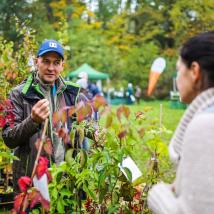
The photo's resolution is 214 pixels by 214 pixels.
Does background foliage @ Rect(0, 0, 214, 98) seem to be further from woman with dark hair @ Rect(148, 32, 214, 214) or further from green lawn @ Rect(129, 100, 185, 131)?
woman with dark hair @ Rect(148, 32, 214, 214)

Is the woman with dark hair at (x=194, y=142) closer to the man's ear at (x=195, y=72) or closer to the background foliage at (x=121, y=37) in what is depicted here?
the man's ear at (x=195, y=72)

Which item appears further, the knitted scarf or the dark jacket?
the dark jacket

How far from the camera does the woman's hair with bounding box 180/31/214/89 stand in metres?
1.47

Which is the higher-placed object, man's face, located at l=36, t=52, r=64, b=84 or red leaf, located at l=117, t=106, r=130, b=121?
man's face, located at l=36, t=52, r=64, b=84

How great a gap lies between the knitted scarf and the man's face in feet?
4.96

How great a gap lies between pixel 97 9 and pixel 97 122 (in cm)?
3877

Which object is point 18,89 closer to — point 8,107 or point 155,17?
point 8,107

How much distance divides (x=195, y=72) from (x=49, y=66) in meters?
1.59

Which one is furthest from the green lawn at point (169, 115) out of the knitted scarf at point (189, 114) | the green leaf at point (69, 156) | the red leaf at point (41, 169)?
the knitted scarf at point (189, 114)

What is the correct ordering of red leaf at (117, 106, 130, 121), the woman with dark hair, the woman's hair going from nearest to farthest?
1. the woman with dark hair
2. the woman's hair
3. red leaf at (117, 106, 130, 121)

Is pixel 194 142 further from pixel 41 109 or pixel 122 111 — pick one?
pixel 41 109

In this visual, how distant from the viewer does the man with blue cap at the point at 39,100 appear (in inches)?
110

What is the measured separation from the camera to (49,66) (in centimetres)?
295

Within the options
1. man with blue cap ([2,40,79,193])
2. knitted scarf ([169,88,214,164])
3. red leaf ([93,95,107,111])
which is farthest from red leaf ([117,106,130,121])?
man with blue cap ([2,40,79,193])
